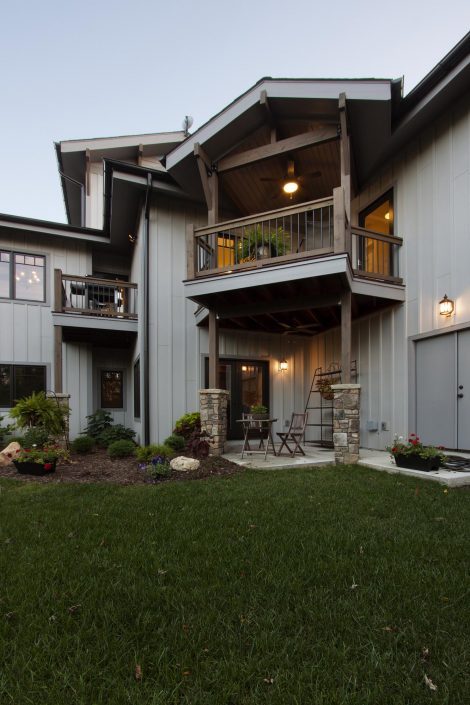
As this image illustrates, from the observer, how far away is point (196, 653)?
1821 mm

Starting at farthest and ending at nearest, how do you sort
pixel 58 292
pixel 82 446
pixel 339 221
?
pixel 58 292 < pixel 82 446 < pixel 339 221

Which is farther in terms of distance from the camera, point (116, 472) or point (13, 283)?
point (13, 283)

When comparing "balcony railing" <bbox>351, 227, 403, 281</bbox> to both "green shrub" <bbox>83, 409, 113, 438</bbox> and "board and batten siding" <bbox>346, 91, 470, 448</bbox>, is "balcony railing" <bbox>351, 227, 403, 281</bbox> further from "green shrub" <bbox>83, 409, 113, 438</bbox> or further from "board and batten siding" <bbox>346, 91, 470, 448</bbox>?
"green shrub" <bbox>83, 409, 113, 438</bbox>

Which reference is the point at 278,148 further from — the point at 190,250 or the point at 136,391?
the point at 136,391

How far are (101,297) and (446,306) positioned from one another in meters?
8.54

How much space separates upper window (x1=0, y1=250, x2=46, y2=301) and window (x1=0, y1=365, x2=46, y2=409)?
1859mm

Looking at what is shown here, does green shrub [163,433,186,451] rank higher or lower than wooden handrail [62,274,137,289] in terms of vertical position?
lower

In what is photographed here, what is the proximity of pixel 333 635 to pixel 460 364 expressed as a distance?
5597 mm

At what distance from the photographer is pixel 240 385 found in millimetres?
9641

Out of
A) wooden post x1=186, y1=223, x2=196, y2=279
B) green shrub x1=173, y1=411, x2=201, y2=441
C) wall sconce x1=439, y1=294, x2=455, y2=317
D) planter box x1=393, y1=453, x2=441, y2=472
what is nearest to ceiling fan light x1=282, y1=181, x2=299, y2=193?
wooden post x1=186, y1=223, x2=196, y2=279

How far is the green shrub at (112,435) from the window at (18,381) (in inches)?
81.9

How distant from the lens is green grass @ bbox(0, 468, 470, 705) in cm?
163

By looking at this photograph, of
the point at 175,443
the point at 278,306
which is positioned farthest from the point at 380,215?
the point at 175,443

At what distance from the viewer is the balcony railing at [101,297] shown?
9.77m
